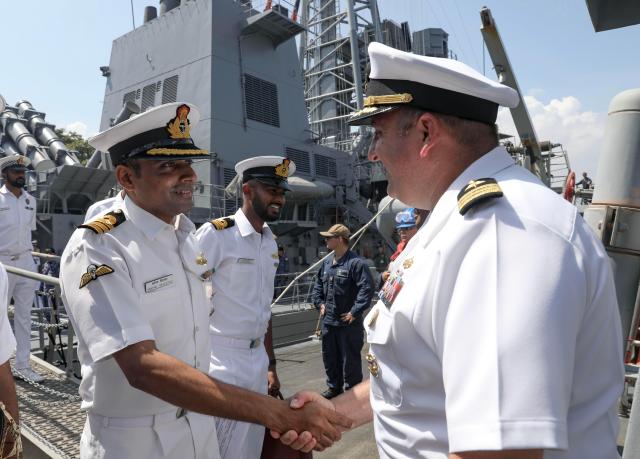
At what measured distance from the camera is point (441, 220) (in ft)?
3.28

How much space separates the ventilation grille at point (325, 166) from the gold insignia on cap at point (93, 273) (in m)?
15.5

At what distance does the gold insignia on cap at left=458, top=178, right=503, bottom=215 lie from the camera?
89 centimetres

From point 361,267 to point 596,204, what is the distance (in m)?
3.19

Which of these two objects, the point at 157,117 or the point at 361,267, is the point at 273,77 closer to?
the point at 361,267

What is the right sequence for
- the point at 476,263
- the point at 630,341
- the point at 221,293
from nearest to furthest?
the point at 476,263 < the point at 630,341 < the point at 221,293

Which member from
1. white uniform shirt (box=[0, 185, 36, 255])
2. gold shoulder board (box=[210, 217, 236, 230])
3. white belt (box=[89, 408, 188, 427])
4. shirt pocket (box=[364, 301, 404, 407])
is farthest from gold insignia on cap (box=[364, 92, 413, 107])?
white uniform shirt (box=[0, 185, 36, 255])

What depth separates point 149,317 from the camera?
1867 millimetres

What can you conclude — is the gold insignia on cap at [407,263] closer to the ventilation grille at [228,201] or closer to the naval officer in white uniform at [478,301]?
the naval officer in white uniform at [478,301]

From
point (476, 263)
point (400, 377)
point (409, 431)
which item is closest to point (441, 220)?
point (476, 263)

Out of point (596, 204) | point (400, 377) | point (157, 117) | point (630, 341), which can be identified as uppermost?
point (157, 117)

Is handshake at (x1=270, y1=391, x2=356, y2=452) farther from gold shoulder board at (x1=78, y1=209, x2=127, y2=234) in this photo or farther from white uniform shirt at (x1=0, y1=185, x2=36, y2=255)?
white uniform shirt at (x1=0, y1=185, x2=36, y2=255)

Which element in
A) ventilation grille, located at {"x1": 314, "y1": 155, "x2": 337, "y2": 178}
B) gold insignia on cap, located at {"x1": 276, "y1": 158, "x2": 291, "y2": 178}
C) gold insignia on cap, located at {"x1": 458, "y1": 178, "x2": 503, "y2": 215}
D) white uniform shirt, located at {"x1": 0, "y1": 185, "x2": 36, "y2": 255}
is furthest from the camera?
ventilation grille, located at {"x1": 314, "y1": 155, "x2": 337, "y2": 178}

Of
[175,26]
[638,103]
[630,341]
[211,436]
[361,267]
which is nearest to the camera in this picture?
[211,436]

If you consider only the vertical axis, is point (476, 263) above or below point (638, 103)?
below
